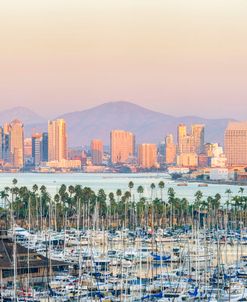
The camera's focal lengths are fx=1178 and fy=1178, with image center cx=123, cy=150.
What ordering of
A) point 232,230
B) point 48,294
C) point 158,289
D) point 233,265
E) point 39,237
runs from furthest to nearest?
1. point 232,230
2. point 39,237
3. point 233,265
4. point 158,289
5. point 48,294

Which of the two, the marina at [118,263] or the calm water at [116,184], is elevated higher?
the calm water at [116,184]

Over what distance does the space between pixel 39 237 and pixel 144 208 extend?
34.9 feet

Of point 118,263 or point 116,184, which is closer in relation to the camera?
point 118,263

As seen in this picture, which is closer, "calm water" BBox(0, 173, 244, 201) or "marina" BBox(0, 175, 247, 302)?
"marina" BBox(0, 175, 247, 302)

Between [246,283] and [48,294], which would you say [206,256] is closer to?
[246,283]

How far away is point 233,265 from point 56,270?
14.5 feet

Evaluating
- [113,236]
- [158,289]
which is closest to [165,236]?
[113,236]

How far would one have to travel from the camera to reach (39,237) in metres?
37.4

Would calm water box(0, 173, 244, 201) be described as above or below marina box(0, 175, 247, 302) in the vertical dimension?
above

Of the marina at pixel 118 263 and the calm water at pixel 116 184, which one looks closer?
the marina at pixel 118 263

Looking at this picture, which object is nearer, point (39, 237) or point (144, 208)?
point (39, 237)

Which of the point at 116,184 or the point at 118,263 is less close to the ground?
the point at 116,184

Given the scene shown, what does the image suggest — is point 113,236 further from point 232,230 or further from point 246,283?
A: point 246,283

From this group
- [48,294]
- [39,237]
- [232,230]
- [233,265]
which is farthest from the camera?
[232,230]
